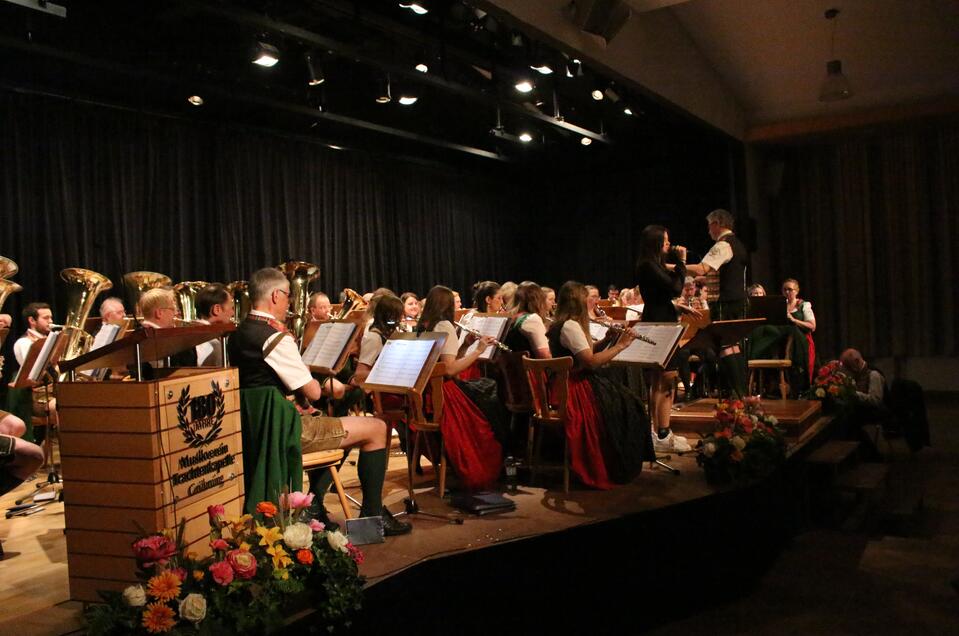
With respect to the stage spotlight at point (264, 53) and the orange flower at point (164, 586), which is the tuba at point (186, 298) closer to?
the stage spotlight at point (264, 53)

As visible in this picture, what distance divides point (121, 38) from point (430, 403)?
183 inches

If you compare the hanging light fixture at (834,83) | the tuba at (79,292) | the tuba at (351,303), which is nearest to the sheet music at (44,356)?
the tuba at (79,292)

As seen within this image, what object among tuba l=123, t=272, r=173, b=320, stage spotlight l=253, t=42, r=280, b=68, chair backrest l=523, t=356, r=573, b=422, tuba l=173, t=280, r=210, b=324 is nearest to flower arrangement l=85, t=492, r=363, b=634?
chair backrest l=523, t=356, r=573, b=422

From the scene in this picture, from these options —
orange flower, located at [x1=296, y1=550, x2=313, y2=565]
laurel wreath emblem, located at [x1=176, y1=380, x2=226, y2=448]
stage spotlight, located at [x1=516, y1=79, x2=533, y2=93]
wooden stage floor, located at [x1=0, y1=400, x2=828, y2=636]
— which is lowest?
wooden stage floor, located at [x1=0, y1=400, x2=828, y2=636]

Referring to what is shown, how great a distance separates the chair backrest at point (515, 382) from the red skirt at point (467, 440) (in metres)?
0.28

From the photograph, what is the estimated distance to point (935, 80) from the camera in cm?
830

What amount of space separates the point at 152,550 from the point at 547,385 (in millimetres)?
2454

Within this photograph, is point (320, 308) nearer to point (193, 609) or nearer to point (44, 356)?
point (44, 356)

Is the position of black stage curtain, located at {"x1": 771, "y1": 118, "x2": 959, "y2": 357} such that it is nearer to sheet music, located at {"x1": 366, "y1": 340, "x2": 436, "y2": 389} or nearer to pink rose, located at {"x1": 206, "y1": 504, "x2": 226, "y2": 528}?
sheet music, located at {"x1": 366, "y1": 340, "x2": 436, "y2": 389}

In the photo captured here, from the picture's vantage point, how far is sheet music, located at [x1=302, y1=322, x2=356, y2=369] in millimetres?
3695

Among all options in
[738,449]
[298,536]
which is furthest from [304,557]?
[738,449]

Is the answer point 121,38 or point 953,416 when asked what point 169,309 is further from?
point 953,416

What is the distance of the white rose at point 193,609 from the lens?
2127 millimetres

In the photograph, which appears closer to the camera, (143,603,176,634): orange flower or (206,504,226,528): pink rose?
(143,603,176,634): orange flower
